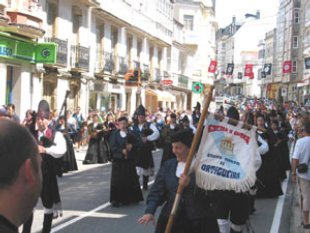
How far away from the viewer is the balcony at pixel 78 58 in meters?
26.6

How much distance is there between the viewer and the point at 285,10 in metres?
77.6

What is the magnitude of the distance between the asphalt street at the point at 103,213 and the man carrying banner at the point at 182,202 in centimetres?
209

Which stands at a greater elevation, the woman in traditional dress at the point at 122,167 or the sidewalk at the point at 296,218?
the woman in traditional dress at the point at 122,167

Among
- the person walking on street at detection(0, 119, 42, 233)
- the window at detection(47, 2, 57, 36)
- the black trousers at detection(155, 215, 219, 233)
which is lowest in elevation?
the black trousers at detection(155, 215, 219, 233)

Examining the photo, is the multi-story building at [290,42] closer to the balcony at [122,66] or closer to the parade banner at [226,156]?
the balcony at [122,66]

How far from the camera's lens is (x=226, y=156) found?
17.0 feet

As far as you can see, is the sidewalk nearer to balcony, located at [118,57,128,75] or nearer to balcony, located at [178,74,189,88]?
balcony, located at [118,57,128,75]

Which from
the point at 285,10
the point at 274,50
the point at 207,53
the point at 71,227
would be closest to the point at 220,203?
the point at 71,227

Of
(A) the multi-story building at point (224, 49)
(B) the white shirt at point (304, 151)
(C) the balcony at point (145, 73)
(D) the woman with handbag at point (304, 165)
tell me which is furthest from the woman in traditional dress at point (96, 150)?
(A) the multi-story building at point (224, 49)

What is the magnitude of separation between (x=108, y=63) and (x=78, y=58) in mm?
4966

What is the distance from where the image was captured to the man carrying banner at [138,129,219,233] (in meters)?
4.75

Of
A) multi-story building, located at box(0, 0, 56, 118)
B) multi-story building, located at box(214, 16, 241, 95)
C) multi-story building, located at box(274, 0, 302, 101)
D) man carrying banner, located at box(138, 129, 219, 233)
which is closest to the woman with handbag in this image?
man carrying banner, located at box(138, 129, 219, 233)

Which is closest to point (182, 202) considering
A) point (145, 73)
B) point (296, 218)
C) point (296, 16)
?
point (296, 218)

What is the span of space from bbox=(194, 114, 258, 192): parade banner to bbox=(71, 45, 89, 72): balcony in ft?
71.1
